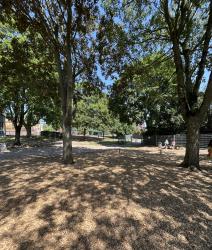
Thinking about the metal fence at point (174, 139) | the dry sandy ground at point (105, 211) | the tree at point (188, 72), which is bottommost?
the dry sandy ground at point (105, 211)

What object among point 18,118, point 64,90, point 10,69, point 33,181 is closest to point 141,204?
point 33,181

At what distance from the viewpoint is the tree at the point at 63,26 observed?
8.51 meters

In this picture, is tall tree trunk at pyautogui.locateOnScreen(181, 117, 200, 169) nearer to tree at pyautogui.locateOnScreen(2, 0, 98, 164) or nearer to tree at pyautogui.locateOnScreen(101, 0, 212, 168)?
tree at pyautogui.locateOnScreen(101, 0, 212, 168)

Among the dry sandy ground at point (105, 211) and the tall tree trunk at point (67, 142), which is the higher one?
the tall tree trunk at point (67, 142)

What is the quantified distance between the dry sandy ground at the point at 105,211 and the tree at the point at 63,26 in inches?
143

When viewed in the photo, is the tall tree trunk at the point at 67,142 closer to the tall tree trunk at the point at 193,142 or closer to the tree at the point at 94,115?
the tall tree trunk at the point at 193,142

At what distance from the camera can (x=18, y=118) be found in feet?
82.4

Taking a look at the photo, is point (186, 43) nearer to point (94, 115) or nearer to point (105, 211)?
point (105, 211)

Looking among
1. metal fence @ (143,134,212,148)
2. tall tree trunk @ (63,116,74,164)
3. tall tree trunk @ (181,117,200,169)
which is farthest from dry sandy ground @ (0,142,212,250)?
metal fence @ (143,134,212,148)

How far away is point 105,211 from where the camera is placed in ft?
15.3

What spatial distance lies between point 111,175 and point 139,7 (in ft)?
25.6

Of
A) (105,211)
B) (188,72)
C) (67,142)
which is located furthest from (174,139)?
(105,211)

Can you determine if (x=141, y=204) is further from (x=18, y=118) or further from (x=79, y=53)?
(x=18, y=118)

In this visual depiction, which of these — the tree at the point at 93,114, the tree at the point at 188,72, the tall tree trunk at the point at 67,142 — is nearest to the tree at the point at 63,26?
the tall tree trunk at the point at 67,142
